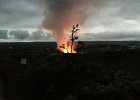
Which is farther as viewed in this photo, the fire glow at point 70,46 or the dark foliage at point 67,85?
the fire glow at point 70,46

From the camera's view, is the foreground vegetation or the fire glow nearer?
the foreground vegetation

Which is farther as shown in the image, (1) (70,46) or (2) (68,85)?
(1) (70,46)

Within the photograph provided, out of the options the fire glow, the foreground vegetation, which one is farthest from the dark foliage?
the fire glow

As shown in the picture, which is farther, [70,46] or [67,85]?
[70,46]

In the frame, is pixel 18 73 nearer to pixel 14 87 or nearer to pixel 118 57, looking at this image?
pixel 14 87

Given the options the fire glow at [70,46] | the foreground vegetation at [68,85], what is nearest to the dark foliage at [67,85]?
the foreground vegetation at [68,85]

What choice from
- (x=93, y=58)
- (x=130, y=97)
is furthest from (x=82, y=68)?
(x=93, y=58)

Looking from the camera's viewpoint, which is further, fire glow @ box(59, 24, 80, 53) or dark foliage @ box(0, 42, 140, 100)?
fire glow @ box(59, 24, 80, 53)

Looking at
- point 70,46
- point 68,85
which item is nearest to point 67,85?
point 68,85

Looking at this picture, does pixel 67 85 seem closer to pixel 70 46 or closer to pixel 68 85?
pixel 68 85

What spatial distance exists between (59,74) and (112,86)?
730 centimetres

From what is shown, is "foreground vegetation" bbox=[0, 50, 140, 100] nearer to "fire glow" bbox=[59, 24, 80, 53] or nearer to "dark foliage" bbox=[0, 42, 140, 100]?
"dark foliage" bbox=[0, 42, 140, 100]

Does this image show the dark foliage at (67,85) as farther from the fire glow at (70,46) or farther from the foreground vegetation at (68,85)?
the fire glow at (70,46)

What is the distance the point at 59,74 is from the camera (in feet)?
99.4
